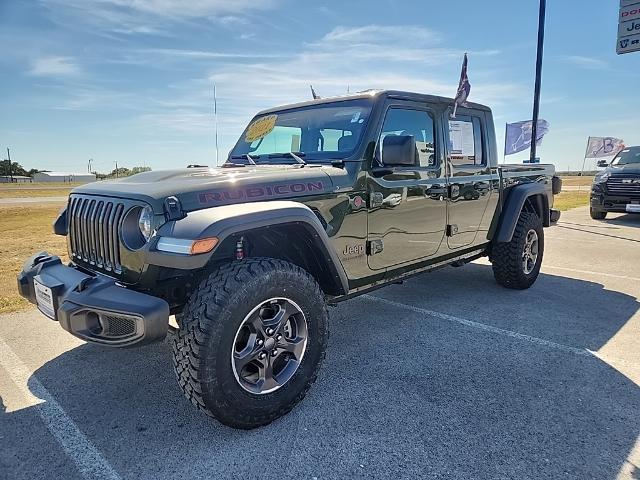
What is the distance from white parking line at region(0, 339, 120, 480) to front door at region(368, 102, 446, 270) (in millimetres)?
2044

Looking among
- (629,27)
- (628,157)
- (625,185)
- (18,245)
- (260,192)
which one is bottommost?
(18,245)

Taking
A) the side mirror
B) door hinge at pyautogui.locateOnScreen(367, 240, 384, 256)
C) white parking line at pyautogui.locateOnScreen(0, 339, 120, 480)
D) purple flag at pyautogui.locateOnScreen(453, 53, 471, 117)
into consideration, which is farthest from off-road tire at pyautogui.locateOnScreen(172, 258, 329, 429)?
purple flag at pyautogui.locateOnScreen(453, 53, 471, 117)

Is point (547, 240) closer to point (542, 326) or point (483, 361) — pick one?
point (542, 326)

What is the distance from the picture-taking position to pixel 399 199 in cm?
348

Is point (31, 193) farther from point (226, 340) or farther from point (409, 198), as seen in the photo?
point (226, 340)

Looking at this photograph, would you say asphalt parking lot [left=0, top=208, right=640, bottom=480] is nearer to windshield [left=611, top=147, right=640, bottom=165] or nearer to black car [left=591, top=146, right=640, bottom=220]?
black car [left=591, top=146, right=640, bottom=220]

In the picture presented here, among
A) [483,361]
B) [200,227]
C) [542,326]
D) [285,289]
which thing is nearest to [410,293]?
[542,326]

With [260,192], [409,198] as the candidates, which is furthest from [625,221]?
[260,192]

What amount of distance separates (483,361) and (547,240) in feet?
20.4

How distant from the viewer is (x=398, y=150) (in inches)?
123

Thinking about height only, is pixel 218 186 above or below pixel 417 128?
below

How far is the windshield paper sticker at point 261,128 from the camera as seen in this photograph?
3943mm

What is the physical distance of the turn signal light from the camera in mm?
2250

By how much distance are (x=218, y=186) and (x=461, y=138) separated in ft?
8.60
